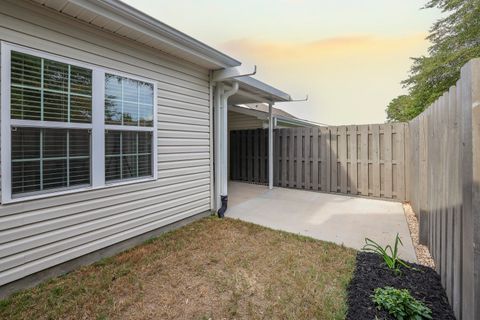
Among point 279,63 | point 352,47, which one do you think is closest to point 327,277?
point 352,47

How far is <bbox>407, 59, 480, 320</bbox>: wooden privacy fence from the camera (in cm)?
161

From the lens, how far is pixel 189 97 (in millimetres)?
4703

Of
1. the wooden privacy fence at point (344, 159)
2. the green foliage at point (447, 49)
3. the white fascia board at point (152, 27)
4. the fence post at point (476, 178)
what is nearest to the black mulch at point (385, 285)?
the fence post at point (476, 178)

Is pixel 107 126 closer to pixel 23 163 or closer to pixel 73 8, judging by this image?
pixel 23 163

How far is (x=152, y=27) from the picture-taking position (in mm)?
3404

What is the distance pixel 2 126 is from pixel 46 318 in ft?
6.18

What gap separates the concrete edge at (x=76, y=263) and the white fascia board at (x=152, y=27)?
3.06m

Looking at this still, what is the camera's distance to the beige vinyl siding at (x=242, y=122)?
30.7 ft

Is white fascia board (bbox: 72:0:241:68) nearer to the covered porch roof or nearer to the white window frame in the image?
the white window frame

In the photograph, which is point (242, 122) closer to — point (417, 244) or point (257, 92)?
point (257, 92)

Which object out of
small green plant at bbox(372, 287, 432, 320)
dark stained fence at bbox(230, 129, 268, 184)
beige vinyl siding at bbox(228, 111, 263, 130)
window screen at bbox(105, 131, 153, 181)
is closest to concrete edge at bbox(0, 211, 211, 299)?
window screen at bbox(105, 131, 153, 181)

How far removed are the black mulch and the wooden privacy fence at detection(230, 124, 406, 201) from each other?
13.2 feet

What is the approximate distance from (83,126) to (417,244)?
5.10 meters

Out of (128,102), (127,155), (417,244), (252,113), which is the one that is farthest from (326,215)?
(252,113)
